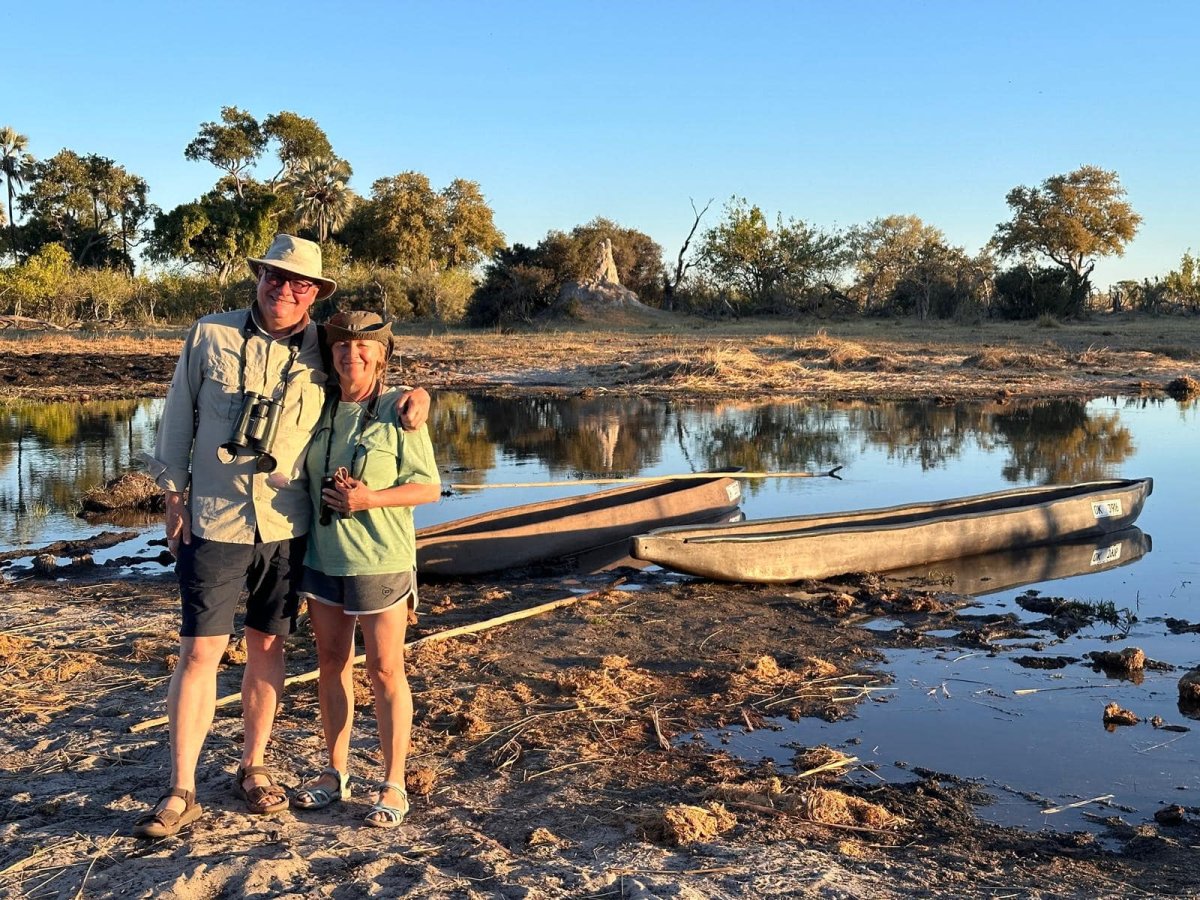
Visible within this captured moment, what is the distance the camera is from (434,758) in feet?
14.9

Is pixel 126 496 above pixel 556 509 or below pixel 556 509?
below

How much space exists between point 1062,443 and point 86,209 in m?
47.8

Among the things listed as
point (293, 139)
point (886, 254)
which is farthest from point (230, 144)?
point (886, 254)

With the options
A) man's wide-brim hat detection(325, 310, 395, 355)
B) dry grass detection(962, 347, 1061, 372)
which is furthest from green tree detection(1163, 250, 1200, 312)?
man's wide-brim hat detection(325, 310, 395, 355)

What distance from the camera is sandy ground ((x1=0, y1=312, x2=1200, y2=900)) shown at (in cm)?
345

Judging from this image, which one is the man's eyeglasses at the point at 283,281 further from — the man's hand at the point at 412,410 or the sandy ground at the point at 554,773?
the sandy ground at the point at 554,773

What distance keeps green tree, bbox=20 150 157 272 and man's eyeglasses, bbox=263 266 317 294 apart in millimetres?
50671

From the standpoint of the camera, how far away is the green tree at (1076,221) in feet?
155

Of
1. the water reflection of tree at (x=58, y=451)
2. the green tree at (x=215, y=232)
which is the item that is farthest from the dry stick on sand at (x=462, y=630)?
the green tree at (x=215, y=232)

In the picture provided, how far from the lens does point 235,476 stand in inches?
148

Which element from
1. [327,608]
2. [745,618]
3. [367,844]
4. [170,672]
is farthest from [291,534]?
[745,618]

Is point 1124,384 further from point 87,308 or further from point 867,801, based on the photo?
point 87,308

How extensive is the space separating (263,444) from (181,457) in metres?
0.31

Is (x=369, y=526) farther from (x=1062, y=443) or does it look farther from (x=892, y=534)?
(x=1062, y=443)
